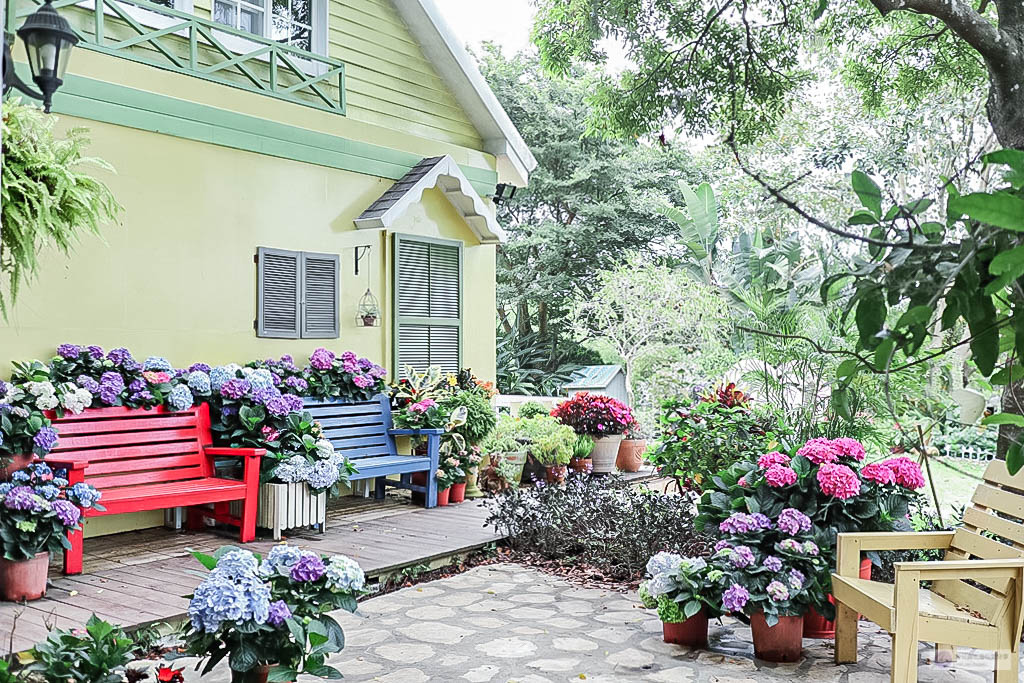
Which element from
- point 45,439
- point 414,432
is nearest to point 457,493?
point 414,432

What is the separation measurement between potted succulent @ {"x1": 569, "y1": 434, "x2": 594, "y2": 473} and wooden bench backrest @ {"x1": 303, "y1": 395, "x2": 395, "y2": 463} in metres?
2.21

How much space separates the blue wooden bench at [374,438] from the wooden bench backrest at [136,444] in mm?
1044

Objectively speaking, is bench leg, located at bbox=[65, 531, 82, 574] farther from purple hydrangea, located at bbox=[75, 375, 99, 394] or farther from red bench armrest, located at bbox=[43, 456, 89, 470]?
purple hydrangea, located at bbox=[75, 375, 99, 394]

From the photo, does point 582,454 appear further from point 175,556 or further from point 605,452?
point 175,556

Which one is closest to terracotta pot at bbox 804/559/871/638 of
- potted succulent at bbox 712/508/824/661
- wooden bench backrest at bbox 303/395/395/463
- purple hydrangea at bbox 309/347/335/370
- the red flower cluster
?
potted succulent at bbox 712/508/824/661

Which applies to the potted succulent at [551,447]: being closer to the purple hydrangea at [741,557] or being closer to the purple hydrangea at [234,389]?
the purple hydrangea at [234,389]

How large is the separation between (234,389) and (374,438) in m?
1.51

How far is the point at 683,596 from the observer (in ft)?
13.8

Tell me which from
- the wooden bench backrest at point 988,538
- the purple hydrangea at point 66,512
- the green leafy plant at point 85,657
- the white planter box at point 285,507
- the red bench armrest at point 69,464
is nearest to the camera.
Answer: the green leafy plant at point 85,657

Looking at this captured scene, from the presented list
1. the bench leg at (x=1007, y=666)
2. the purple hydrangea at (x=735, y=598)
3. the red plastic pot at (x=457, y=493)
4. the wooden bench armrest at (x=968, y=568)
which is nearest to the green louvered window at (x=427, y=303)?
the red plastic pot at (x=457, y=493)

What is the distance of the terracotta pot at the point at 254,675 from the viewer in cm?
296

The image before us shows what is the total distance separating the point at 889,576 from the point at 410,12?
21.3 feet

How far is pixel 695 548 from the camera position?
5.28 meters

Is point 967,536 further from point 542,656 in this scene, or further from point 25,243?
point 25,243
